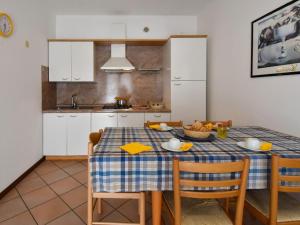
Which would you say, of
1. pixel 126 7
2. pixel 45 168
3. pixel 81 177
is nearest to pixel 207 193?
pixel 81 177

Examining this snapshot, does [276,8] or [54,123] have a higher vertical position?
[276,8]

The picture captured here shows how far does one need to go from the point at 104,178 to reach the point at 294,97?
1689 mm

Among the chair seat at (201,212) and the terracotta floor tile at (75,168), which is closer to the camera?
the chair seat at (201,212)

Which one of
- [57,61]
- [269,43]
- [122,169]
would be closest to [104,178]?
[122,169]

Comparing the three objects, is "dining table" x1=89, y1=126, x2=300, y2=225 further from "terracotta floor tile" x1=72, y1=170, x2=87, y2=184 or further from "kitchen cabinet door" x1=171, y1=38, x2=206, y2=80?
"kitchen cabinet door" x1=171, y1=38, x2=206, y2=80

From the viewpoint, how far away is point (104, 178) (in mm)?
1272

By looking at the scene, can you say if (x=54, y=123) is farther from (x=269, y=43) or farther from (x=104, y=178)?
→ (x=269, y=43)

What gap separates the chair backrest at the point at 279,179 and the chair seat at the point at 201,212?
0.25 metres

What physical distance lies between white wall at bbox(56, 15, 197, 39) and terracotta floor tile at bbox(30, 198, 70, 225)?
289 cm

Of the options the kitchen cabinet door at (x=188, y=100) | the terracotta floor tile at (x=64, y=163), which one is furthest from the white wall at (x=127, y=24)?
the terracotta floor tile at (x=64, y=163)

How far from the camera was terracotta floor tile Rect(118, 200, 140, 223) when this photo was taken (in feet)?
6.51

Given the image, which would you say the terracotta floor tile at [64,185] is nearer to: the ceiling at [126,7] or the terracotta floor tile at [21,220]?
the terracotta floor tile at [21,220]

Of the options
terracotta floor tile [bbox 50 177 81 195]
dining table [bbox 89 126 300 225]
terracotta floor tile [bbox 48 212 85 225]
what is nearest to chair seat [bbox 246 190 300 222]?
dining table [bbox 89 126 300 225]

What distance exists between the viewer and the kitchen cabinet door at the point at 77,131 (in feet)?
11.6
